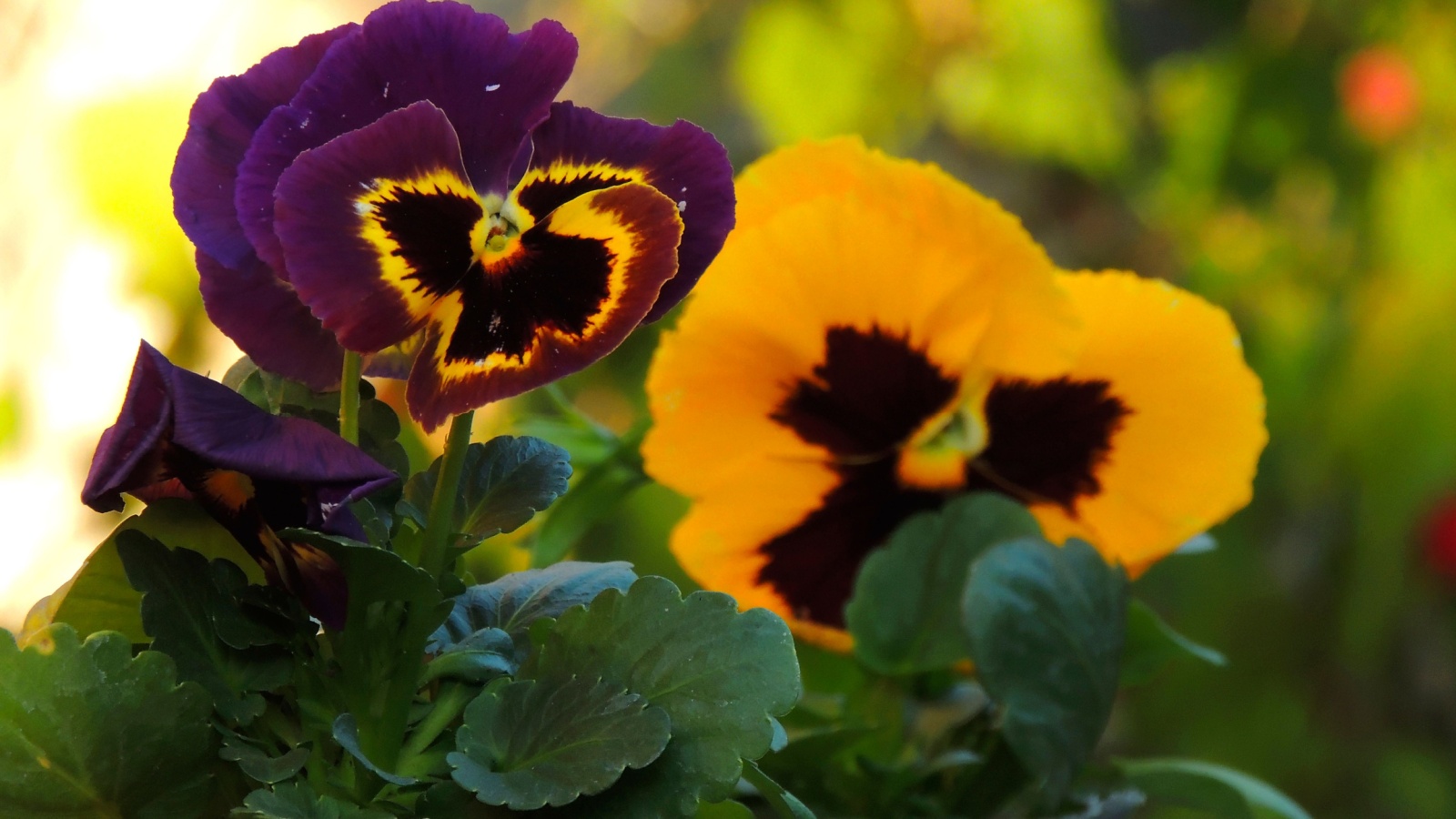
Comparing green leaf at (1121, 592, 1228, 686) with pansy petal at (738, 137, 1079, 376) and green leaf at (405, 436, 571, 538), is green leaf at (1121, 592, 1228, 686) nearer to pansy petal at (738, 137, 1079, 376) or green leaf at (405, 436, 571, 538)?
pansy petal at (738, 137, 1079, 376)

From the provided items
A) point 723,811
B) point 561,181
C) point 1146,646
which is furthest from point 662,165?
point 1146,646

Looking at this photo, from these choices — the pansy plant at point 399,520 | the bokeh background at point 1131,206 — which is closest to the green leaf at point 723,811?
the pansy plant at point 399,520

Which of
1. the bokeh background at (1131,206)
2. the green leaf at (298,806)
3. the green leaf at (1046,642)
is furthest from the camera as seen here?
the bokeh background at (1131,206)

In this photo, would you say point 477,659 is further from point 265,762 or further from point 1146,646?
point 1146,646

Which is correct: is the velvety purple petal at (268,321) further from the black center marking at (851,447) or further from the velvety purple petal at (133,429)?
the black center marking at (851,447)

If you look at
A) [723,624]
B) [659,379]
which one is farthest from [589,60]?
[723,624]

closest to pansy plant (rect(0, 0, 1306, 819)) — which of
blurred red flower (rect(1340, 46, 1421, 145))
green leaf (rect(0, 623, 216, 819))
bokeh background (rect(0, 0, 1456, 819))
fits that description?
green leaf (rect(0, 623, 216, 819))
